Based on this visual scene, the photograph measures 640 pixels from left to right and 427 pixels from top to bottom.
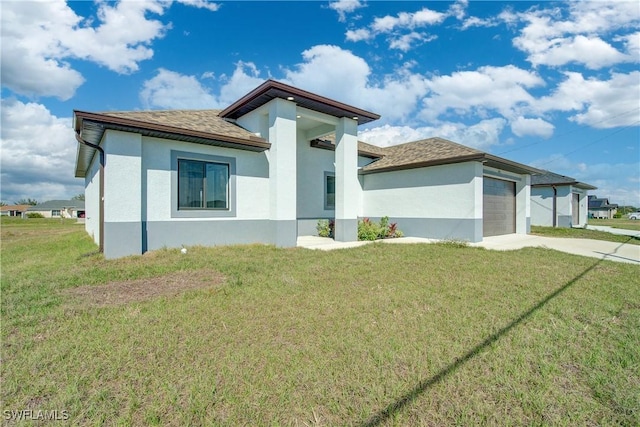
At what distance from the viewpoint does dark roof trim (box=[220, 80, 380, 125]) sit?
10047 mm

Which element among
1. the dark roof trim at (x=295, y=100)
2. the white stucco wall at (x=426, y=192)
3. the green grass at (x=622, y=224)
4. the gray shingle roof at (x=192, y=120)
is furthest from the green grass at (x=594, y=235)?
the gray shingle roof at (x=192, y=120)

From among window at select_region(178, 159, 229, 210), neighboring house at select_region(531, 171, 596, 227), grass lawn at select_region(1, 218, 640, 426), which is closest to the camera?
grass lawn at select_region(1, 218, 640, 426)

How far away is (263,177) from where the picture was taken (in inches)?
448

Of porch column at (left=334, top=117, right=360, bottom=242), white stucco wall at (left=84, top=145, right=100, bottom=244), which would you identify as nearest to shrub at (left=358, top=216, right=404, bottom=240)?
porch column at (left=334, top=117, right=360, bottom=242)

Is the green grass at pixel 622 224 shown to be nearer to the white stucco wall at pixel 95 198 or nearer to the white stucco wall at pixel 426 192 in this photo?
the white stucco wall at pixel 426 192

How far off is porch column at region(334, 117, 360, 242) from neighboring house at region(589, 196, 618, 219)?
237 ft

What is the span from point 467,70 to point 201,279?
18269 millimetres

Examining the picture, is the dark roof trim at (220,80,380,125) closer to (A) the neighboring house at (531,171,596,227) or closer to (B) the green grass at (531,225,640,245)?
(B) the green grass at (531,225,640,245)

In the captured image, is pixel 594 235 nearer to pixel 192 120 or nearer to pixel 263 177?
pixel 263 177

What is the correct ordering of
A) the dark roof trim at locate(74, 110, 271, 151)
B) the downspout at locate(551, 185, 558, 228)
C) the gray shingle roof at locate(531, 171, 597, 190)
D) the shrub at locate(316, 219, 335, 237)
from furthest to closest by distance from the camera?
the downspout at locate(551, 185, 558, 228) < the gray shingle roof at locate(531, 171, 597, 190) < the shrub at locate(316, 219, 335, 237) < the dark roof trim at locate(74, 110, 271, 151)

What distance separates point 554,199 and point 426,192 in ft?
50.2

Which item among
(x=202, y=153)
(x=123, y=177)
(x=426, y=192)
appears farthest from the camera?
(x=426, y=192)

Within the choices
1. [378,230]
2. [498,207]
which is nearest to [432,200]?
[378,230]

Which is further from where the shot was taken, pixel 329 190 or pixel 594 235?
pixel 594 235
